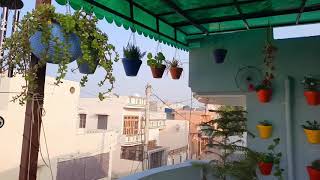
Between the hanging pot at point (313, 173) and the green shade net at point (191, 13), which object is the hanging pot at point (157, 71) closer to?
the green shade net at point (191, 13)

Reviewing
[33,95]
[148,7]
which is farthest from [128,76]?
[33,95]

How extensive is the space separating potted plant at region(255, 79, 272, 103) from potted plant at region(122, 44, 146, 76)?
6.19ft

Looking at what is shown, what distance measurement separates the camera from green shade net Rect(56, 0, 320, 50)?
3.27 metres

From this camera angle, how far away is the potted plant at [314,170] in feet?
11.8

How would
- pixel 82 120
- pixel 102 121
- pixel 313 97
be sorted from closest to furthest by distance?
pixel 313 97 → pixel 82 120 → pixel 102 121

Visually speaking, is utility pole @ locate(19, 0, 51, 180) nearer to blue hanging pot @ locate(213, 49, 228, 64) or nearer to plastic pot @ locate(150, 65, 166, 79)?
plastic pot @ locate(150, 65, 166, 79)

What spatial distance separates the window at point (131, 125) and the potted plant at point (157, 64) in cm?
2120

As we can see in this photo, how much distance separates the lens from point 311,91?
12.4ft

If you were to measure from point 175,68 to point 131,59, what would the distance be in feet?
3.59

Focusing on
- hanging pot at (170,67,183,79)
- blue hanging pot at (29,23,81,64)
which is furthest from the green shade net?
blue hanging pot at (29,23,81,64)

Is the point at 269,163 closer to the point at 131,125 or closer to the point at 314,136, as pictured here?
the point at 314,136

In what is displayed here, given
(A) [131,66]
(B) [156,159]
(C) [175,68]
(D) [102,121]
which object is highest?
(C) [175,68]

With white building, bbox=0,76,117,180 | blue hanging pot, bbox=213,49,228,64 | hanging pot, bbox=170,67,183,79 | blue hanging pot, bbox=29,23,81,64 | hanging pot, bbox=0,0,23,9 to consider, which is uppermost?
blue hanging pot, bbox=213,49,228,64

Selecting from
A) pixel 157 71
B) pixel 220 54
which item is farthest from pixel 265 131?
pixel 157 71
